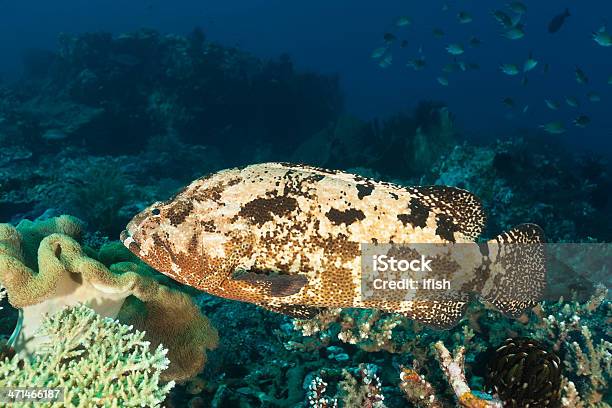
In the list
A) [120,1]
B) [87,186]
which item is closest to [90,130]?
[87,186]

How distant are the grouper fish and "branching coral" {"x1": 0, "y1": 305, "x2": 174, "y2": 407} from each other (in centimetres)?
62

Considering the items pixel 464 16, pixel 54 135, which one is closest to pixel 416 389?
pixel 54 135

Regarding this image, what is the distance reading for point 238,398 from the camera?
389 centimetres

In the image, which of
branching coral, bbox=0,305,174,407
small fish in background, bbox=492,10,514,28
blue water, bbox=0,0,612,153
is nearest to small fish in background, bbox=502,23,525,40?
small fish in background, bbox=492,10,514,28

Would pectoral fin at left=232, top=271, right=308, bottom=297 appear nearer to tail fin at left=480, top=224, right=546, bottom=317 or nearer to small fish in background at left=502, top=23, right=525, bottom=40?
tail fin at left=480, top=224, right=546, bottom=317

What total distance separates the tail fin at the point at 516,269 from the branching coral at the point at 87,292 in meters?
2.70

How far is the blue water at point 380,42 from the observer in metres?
59.1

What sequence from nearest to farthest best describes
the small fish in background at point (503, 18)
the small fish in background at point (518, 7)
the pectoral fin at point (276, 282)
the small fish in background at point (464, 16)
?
the pectoral fin at point (276, 282)
the small fish in background at point (503, 18)
the small fish in background at point (518, 7)
the small fish in background at point (464, 16)

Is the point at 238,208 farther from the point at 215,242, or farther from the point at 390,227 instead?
the point at 390,227

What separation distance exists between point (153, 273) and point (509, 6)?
17.7 m

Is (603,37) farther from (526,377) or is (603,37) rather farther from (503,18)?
(526,377)

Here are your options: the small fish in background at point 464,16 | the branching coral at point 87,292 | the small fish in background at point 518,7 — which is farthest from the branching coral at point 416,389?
the small fish in background at point 464,16

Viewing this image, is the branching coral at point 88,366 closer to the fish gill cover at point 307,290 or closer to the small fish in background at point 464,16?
the fish gill cover at point 307,290

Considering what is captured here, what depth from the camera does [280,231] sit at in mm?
3199
